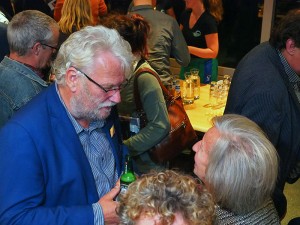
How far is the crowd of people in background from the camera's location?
1405 mm

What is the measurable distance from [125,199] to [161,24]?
2.09 meters

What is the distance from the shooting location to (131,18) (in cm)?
240

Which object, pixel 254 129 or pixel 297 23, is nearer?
pixel 254 129

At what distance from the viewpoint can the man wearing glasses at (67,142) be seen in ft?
4.89

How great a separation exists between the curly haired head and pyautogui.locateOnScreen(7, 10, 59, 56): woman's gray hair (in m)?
1.35

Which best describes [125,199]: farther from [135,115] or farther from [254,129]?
[135,115]

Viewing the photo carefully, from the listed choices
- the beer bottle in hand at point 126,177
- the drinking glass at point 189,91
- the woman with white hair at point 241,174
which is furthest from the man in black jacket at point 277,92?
the drinking glass at point 189,91

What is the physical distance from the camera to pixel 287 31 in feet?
7.17

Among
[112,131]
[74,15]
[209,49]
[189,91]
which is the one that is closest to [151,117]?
[112,131]

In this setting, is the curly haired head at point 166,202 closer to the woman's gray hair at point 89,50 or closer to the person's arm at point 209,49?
the woman's gray hair at point 89,50

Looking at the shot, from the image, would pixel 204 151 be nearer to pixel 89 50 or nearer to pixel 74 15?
pixel 89 50

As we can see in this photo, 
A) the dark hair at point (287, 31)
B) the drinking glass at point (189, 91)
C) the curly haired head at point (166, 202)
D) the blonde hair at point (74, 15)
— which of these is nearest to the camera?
the curly haired head at point (166, 202)

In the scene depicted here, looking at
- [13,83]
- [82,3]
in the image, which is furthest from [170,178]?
[82,3]

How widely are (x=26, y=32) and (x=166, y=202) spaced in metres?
1.50
